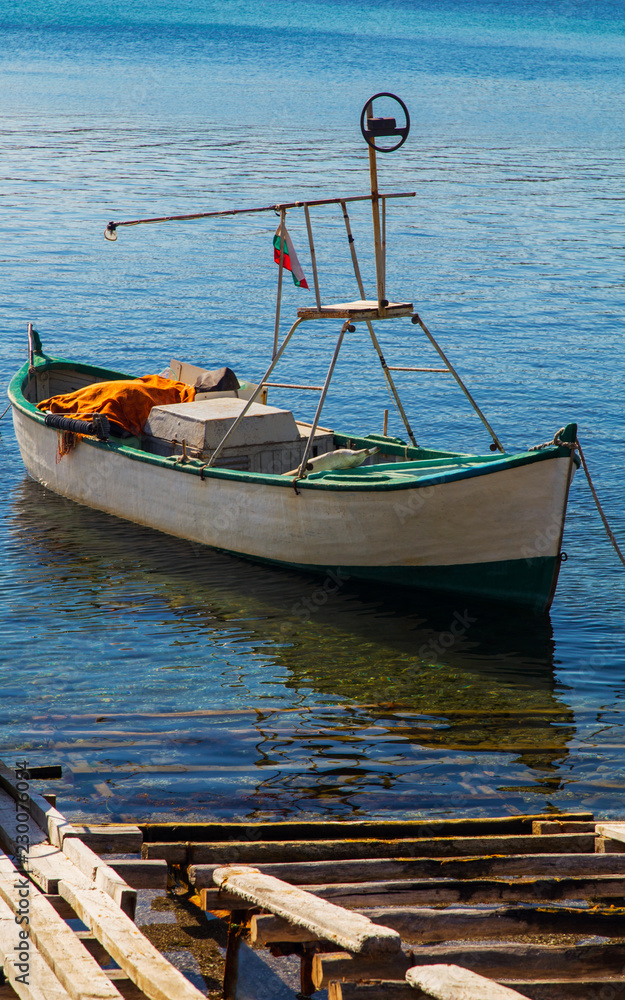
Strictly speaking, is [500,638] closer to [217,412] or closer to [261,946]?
[217,412]

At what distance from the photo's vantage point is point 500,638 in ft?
38.0

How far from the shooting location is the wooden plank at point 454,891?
5.25m

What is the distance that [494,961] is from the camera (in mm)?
4520

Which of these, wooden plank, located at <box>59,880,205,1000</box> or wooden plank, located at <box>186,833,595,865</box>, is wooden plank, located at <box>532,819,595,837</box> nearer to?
wooden plank, located at <box>186,833,595,865</box>

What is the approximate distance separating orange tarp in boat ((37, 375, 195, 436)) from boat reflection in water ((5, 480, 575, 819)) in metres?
1.67

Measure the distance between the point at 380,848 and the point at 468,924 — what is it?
115 centimetres

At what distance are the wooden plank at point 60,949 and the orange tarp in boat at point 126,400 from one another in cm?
988

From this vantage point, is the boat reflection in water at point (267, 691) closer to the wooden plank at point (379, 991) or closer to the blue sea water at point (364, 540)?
the blue sea water at point (364, 540)

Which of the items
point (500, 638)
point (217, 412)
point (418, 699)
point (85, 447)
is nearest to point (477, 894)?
point (418, 699)

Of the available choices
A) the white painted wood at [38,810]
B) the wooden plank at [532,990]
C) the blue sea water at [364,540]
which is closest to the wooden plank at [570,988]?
the wooden plank at [532,990]

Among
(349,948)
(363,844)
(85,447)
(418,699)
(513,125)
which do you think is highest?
(513,125)

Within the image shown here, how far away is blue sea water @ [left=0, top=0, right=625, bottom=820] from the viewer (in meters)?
8.74

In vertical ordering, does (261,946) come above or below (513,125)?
below

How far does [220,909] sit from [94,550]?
30.4 ft
